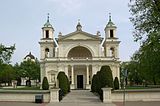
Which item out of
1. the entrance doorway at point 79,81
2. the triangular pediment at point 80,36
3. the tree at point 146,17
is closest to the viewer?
the tree at point 146,17

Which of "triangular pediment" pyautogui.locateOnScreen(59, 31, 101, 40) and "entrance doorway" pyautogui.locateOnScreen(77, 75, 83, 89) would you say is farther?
"entrance doorway" pyautogui.locateOnScreen(77, 75, 83, 89)

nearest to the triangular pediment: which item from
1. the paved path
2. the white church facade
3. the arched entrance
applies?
the white church facade

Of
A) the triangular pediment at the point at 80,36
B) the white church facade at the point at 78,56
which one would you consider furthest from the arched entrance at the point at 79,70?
the triangular pediment at the point at 80,36

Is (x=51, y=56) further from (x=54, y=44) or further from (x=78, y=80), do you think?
(x=78, y=80)

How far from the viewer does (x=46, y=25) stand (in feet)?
274

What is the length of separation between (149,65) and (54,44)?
55280 mm

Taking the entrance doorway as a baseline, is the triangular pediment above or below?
above

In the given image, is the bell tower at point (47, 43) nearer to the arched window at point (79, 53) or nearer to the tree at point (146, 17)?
the arched window at point (79, 53)

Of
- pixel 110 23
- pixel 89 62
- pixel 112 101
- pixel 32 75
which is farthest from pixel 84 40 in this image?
pixel 112 101

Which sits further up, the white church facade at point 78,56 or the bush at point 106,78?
the white church facade at point 78,56

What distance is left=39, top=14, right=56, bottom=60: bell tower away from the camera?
3243 inches

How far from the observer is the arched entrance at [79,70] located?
76.2m

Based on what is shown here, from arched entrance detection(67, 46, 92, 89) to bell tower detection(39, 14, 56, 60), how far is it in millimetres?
5093

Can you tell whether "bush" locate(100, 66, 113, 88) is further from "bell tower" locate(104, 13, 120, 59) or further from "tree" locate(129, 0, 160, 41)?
"bell tower" locate(104, 13, 120, 59)
